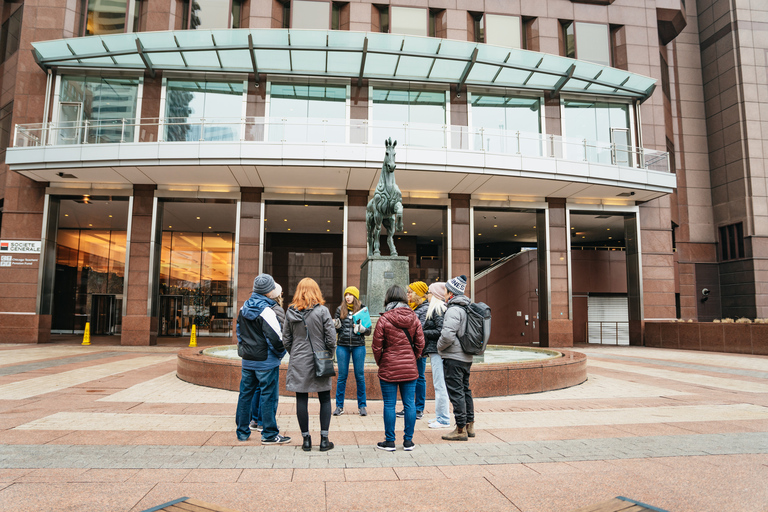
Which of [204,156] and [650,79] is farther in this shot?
[650,79]

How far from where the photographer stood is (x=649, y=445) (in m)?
5.35

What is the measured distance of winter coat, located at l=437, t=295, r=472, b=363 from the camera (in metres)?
5.45

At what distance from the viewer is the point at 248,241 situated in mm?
20000

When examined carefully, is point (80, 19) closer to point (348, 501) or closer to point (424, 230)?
point (424, 230)

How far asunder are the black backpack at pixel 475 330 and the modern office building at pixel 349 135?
1291 cm

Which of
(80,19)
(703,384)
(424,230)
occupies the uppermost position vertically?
(80,19)

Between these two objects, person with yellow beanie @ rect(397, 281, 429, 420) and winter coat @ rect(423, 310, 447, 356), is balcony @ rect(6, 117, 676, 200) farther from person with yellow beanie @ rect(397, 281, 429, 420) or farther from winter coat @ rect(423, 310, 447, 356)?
winter coat @ rect(423, 310, 447, 356)

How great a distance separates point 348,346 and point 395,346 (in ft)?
5.75

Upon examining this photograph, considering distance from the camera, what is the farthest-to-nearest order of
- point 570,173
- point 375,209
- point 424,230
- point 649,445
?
point 424,230 < point 570,173 < point 375,209 < point 649,445

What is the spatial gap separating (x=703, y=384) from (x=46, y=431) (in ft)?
37.8

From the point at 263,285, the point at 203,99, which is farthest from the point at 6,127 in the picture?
the point at 263,285

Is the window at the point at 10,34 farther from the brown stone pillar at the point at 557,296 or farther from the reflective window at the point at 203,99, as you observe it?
the brown stone pillar at the point at 557,296

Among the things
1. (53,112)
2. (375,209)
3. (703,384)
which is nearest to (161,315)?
(53,112)

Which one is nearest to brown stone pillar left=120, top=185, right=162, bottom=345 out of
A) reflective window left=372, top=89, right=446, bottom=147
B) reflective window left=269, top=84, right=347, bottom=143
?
reflective window left=269, top=84, right=347, bottom=143
